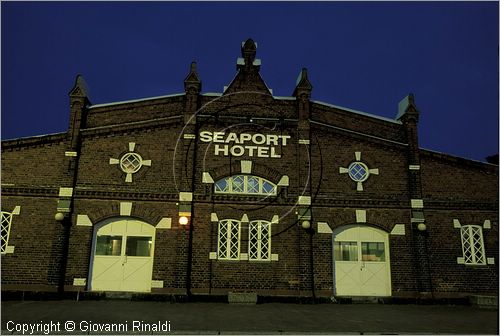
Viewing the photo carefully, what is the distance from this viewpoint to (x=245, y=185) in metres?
17.7

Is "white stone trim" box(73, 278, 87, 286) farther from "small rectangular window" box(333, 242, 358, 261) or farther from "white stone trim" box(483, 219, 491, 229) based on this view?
"white stone trim" box(483, 219, 491, 229)

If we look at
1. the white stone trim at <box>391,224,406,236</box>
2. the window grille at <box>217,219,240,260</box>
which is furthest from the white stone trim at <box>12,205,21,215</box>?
the white stone trim at <box>391,224,406,236</box>

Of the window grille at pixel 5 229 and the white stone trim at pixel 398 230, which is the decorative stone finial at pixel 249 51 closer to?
the white stone trim at pixel 398 230

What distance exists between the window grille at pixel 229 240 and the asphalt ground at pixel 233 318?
2110mm

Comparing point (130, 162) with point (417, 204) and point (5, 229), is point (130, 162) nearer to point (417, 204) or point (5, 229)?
point (5, 229)

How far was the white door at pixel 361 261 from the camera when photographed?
17172mm

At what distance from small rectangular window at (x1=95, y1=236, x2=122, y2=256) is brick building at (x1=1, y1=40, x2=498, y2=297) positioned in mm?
39

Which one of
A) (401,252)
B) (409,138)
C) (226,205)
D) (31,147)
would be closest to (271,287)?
(226,205)

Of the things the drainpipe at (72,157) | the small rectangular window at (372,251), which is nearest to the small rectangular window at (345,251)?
the small rectangular window at (372,251)

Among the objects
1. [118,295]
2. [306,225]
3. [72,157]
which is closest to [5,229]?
[72,157]

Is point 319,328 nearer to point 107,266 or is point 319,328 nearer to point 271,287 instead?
point 271,287

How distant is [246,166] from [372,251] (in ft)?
20.4

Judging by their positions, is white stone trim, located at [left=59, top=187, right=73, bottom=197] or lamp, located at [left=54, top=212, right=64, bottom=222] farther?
white stone trim, located at [left=59, top=187, right=73, bottom=197]

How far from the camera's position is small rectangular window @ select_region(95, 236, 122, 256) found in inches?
659
